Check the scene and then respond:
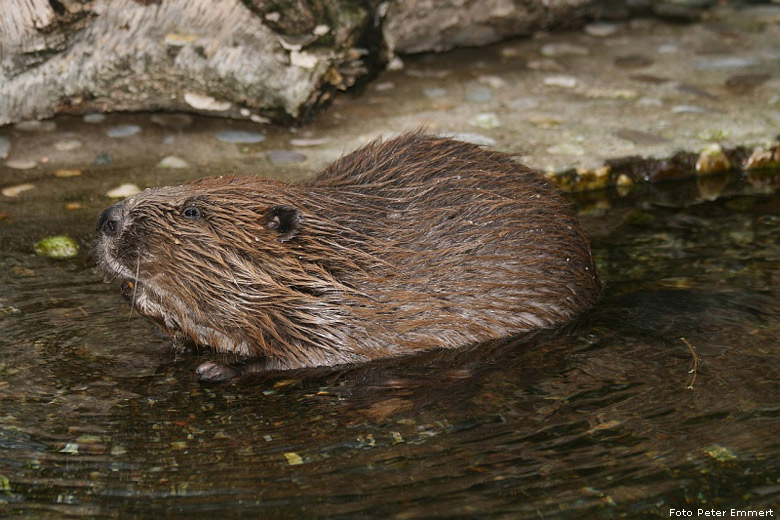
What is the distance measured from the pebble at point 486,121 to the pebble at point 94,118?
7.41ft

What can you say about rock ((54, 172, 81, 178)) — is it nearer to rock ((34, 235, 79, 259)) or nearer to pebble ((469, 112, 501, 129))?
rock ((34, 235, 79, 259))

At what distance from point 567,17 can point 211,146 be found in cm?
326

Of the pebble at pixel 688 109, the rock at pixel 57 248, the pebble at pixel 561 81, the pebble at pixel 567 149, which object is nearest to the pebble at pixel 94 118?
the rock at pixel 57 248

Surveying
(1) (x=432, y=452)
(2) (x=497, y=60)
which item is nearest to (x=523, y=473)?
(1) (x=432, y=452)

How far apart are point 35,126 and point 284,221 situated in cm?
277

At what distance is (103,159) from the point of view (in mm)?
6098

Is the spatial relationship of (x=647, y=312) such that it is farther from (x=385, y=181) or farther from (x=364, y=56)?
(x=364, y=56)

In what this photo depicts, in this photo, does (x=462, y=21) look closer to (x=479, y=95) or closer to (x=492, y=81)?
(x=492, y=81)

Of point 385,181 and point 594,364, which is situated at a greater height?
point 385,181

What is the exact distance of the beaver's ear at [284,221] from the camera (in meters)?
4.30

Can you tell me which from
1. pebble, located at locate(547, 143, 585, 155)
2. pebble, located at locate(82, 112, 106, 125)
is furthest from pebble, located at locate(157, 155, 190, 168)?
pebble, located at locate(547, 143, 585, 155)

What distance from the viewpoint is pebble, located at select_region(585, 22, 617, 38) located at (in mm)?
8266

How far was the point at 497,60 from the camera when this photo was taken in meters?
7.71

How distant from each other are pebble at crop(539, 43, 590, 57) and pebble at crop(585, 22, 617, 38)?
36 cm
